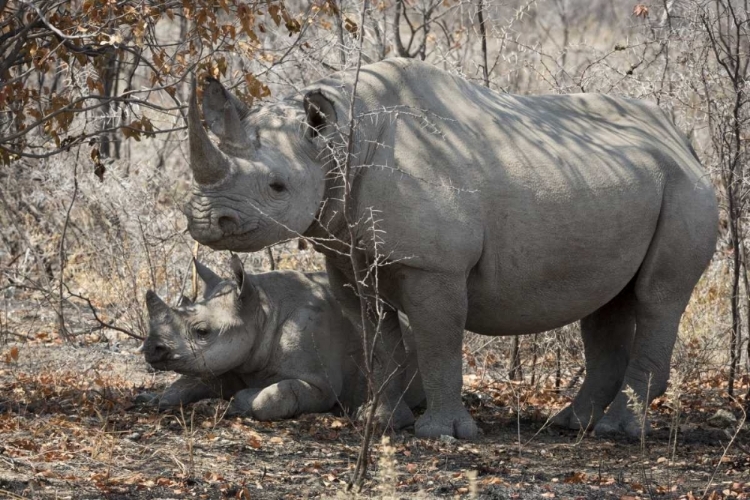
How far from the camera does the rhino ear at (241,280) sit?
715cm

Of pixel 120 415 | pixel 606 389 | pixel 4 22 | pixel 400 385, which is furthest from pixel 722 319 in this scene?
pixel 4 22

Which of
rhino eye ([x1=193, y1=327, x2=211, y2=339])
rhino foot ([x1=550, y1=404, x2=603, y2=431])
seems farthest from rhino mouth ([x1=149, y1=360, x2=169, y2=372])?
rhino foot ([x1=550, y1=404, x2=603, y2=431])

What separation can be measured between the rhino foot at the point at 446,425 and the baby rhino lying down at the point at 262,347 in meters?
0.61

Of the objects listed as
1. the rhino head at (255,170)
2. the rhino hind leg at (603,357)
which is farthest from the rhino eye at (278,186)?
the rhino hind leg at (603,357)

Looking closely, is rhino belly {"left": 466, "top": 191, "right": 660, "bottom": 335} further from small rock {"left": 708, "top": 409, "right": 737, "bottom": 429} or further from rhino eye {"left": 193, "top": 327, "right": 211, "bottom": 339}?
rhino eye {"left": 193, "top": 327, "right": 211, "bottom": 339}

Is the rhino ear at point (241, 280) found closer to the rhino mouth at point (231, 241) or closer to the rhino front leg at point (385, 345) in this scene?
the rhino front leg at point (385, 345)

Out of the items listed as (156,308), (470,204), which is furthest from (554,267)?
(156,308)

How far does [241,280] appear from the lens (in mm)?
7273

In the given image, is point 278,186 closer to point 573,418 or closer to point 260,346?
point 260,346

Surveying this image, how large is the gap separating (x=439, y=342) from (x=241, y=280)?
136 cm

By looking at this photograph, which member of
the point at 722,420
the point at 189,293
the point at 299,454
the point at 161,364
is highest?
the point at 189,293

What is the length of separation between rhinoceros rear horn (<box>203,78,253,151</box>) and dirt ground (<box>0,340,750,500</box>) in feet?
4.63

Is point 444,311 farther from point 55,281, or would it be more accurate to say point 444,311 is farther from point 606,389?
point 55,281

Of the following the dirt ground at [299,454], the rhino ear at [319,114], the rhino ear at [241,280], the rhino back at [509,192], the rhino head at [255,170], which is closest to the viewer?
the dirt ground at [299,454]
